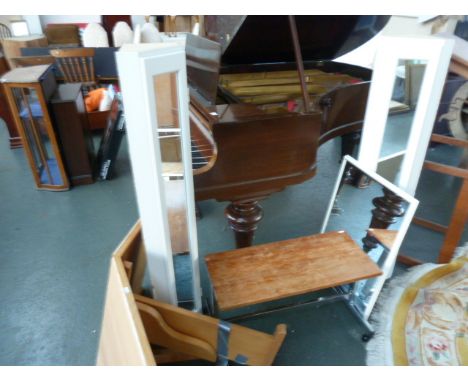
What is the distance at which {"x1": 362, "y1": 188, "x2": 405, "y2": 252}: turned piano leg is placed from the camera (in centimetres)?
153

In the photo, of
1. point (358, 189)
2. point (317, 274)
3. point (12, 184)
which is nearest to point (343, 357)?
point (317, 274)

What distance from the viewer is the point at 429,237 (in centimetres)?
220

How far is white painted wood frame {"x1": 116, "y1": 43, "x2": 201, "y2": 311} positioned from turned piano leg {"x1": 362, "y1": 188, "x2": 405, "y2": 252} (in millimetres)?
881

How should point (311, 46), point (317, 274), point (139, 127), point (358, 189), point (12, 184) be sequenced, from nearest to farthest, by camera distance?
point (139, 127) → point (317, 274) → point (358, 189) → point (311, 46) → point (12, 184)

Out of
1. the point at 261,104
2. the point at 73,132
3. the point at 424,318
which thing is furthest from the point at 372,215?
the point at 73,132

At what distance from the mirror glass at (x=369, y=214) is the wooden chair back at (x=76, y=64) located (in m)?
3.02

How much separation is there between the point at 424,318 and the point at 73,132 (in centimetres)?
260

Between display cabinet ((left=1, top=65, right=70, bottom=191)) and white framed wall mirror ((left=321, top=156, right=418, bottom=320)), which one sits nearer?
white framed wall mirror ((left=321, top=156, right=418, bottom=320))

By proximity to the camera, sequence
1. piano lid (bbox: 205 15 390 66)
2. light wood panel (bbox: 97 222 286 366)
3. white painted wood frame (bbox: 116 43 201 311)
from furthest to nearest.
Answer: piano lid (bbox: 205 15 390 66)
light wood panel (bbox: 97 222 286 366)
white painted wood frame (bbox: 116 43 201 311)

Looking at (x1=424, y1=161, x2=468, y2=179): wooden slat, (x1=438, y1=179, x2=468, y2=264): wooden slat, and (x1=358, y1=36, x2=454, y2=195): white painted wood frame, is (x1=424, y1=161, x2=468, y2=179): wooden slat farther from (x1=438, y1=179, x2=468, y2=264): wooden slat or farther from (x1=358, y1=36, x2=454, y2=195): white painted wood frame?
(x1=358, y1=36, x2=454, y2=195): white painted wood frame

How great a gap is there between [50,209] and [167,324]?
1731 mm

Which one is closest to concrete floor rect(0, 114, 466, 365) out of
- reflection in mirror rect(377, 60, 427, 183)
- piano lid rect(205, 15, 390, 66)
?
reflection in mirror rect(377, 60, 427, 183)

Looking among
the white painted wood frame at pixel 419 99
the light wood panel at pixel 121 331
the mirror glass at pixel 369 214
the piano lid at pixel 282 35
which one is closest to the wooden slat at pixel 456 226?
the white painted wood frame at pixel 419 99

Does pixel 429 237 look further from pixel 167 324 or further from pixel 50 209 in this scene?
pixel 50 209
